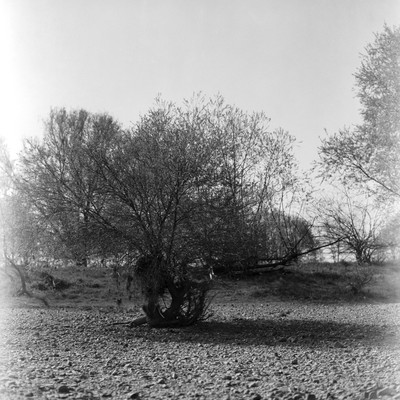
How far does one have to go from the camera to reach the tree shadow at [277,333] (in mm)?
10680

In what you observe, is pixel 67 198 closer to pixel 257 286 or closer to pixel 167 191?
pixel 167 191

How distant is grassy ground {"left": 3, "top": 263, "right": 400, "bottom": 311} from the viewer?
20094 millimetres

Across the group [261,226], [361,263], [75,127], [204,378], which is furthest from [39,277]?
[204,378]

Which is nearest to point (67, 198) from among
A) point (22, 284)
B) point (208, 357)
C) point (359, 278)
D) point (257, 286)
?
point (208, 357)

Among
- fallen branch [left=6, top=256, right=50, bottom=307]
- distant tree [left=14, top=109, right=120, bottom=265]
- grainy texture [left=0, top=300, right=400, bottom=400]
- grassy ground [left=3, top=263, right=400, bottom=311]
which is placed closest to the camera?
grainy texture [left=0, top=300, right=400, bottom=400]

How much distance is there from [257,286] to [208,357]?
39.9 ft

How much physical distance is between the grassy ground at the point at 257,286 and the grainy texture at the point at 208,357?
4184 mm

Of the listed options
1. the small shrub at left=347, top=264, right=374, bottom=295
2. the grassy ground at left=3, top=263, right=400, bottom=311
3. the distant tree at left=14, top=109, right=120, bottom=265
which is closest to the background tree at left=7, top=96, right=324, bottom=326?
the distant tree at left=14, top=109, right=120, bottom=265

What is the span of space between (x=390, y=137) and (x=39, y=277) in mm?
14652

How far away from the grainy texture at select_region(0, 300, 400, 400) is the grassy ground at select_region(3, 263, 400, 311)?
418cm

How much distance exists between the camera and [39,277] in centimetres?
2252

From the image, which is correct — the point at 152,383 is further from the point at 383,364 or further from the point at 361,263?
the point at 361,263

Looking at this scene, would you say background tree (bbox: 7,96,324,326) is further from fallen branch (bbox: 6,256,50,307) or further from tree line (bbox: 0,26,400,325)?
fallen branch (bbox: 6,256,50,307)

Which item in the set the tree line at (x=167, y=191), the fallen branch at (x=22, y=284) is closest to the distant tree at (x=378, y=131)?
the tree line at (x=167, y=191)
